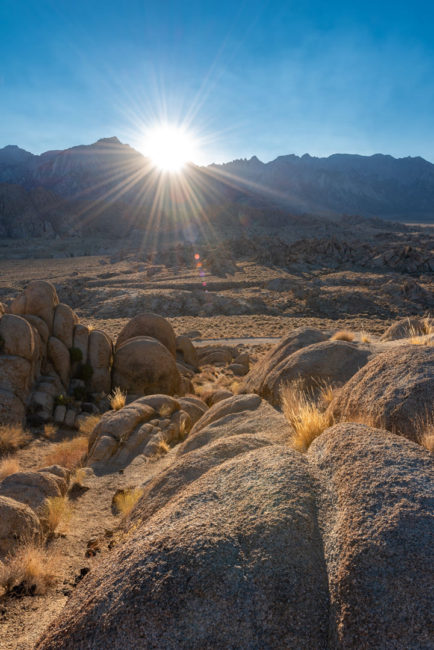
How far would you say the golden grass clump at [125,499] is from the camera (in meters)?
6.81

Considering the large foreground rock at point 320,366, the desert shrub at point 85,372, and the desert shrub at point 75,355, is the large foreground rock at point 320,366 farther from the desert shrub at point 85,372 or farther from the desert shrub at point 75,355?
the desert shrub at point 75,355

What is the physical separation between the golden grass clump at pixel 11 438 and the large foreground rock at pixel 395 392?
986 cm

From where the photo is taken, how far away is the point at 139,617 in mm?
2385

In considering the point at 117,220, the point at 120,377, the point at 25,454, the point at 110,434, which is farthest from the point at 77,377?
the point at 117,220

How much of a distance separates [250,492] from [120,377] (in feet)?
45.8

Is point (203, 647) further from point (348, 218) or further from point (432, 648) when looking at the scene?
point (348, 218)

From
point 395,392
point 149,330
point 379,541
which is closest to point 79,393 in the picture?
point 149,330

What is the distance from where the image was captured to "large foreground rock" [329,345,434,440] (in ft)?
13.4

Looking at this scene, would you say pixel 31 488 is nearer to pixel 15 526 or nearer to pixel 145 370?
pixel 15 526

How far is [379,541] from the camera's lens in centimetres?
250

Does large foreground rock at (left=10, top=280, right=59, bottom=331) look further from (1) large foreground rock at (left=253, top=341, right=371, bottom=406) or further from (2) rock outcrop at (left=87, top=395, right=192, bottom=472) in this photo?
(1) large foreground rock at (left=253, top=341, right=371, bottom=406)

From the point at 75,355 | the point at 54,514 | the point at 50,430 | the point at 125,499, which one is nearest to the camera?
the point at 54,514

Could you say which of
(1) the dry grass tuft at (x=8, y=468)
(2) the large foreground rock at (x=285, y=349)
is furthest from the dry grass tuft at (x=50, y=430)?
(2) the large foreground rock at (x=285, y=349)

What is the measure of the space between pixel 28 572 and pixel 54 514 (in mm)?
1567
